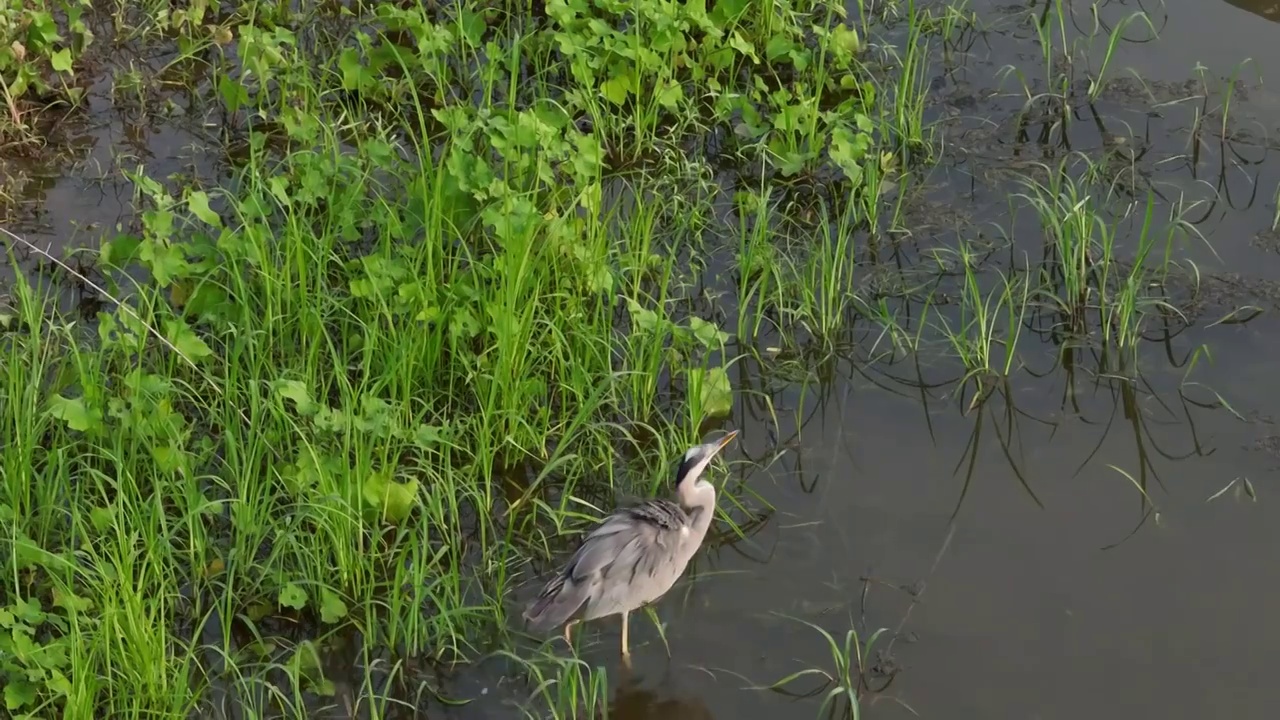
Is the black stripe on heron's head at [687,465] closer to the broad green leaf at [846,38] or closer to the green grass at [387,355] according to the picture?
the green grass at [387,355]

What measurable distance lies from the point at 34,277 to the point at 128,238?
709 millimetres

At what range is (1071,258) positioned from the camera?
5945 mm

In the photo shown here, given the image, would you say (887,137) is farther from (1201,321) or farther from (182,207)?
(182,207)

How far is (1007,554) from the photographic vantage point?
5.17 metres

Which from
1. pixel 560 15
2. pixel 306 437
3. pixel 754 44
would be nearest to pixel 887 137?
pixel 754 44

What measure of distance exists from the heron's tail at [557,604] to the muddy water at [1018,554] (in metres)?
0.31

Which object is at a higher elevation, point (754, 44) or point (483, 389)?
point (754, 44)

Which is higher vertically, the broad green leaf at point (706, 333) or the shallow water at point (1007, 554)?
the broad green leaf at point (706, 333)

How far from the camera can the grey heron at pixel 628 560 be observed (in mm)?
4738

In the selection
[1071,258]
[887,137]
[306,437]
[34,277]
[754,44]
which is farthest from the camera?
[754,44]

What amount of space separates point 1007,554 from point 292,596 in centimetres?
240

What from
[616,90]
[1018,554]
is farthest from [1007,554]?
[616,90]

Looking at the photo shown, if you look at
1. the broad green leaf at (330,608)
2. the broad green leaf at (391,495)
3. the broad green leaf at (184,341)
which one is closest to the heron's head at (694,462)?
the broad green leaf at (391,495)

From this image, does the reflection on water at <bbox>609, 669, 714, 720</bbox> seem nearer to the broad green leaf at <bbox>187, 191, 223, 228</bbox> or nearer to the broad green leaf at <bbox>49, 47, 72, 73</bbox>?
the broad green leaf at <bbox>187, 191, 223, 228</bbox>
